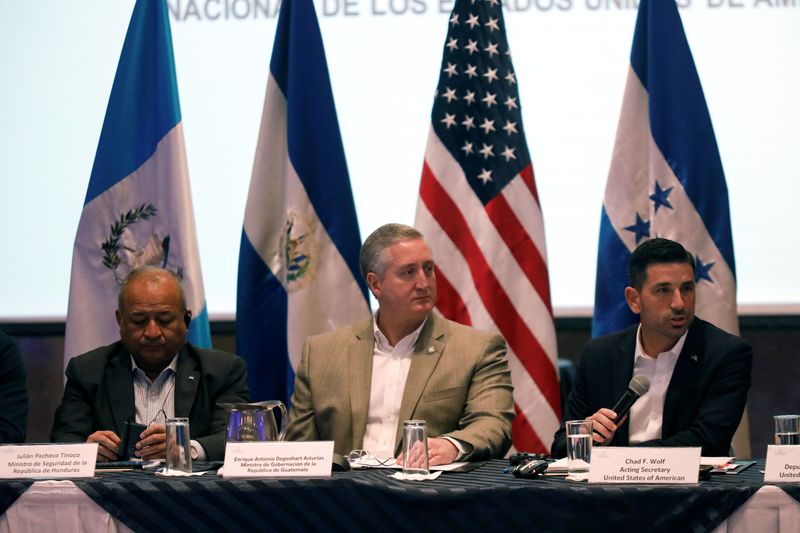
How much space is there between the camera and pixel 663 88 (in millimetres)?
5164

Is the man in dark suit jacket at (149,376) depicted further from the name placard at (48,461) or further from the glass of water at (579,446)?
the glass of water at (579,446)

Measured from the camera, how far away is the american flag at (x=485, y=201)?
5.21 metres

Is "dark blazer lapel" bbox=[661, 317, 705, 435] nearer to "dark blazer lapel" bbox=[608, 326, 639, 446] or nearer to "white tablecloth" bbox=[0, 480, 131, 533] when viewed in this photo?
"dark blazer lapel" bbox=[608, 326, 639, 446]

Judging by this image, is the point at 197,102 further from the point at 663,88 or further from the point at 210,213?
the point at 663,88

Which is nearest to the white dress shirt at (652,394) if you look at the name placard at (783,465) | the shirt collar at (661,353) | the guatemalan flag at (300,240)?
the shirt collar at (661,353)

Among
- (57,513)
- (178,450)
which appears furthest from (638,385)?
(57,513)

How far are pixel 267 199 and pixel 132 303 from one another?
1.24 m

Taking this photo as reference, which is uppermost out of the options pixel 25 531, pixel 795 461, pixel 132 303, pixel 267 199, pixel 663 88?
pixel 663 88

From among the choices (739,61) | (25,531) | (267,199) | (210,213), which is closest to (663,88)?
(739,61)

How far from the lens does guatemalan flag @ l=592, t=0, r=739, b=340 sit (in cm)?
508

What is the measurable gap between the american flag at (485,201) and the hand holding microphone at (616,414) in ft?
5.06

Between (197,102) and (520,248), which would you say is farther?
(197,102)

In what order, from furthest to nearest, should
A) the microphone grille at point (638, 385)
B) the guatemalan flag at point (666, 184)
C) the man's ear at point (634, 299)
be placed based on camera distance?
the guatemalan flag at point (666, 184)
the man's ear at point (634, 299)
the microphone grille at point (638, 385)

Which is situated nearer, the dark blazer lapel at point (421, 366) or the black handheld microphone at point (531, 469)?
the black handheld microphone at point (531, 469)
